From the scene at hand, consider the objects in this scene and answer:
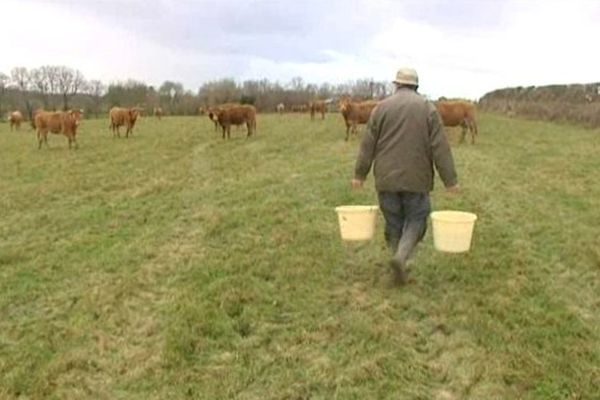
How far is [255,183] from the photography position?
35.9 feet

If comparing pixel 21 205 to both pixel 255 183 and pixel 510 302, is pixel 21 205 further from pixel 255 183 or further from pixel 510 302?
pixel 510 302

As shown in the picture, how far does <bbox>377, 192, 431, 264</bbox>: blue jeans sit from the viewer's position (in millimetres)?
5137

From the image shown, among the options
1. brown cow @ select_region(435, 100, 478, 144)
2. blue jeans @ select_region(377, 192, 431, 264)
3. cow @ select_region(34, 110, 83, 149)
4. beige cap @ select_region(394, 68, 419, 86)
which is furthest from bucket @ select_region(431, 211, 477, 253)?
cow @ select_region(34, 110, 83, 149)

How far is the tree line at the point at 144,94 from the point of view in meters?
61.8

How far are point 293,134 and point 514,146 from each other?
8342 mm

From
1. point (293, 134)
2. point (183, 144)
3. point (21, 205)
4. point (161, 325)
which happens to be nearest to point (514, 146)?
point (293, 134)

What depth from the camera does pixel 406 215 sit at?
5.29m

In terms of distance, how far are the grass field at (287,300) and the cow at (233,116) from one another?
36.3 feet

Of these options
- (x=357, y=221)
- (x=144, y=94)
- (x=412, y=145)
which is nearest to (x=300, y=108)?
(x=144, y=94)

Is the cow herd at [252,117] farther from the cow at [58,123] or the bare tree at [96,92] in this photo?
the bare tree at [96,92]

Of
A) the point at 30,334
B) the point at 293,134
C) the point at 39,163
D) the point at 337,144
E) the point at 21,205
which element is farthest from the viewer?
the point at 293,134

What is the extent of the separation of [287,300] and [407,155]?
1625 millimetres

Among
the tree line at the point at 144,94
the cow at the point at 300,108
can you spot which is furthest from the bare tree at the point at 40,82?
the cow at the point at 300,108

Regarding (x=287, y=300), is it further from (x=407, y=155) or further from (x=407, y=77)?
(x=407, y=77)
